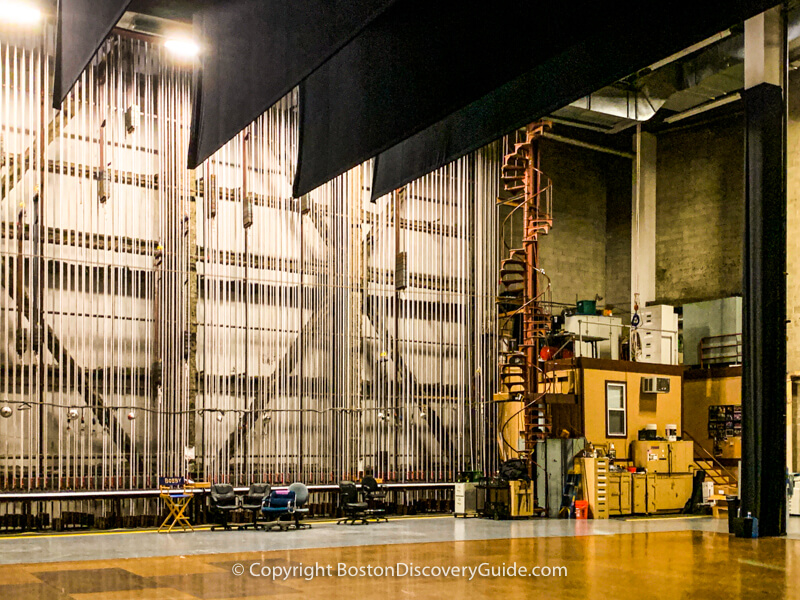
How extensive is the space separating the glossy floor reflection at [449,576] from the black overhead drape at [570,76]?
4298mm

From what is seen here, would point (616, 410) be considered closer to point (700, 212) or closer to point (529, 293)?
point (529, 293)

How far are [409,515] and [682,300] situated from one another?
8662mm

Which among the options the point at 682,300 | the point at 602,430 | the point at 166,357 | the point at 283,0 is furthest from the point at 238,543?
the point at 682,300

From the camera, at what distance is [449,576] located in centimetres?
815

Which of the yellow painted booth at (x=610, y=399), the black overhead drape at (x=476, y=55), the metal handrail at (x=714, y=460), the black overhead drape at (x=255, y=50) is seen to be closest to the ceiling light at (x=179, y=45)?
the black overhead drape at (x=476, y=55)

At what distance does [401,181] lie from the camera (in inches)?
403

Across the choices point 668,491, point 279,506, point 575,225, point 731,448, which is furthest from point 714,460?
point 279,506

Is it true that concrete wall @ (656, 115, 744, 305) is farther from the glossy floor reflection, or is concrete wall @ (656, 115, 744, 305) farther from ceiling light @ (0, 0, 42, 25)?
ceiling light @ (0, 0, 42, 25)

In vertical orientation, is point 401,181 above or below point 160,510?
above

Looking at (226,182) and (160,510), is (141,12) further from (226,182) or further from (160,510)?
(160,510)

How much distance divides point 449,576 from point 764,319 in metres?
6.76

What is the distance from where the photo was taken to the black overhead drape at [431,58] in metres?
7.01

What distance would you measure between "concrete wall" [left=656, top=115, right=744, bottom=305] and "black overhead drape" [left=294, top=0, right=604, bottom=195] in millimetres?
13543

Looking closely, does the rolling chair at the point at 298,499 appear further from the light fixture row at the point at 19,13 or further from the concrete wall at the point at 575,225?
the concrete wall at the point at 575,225
